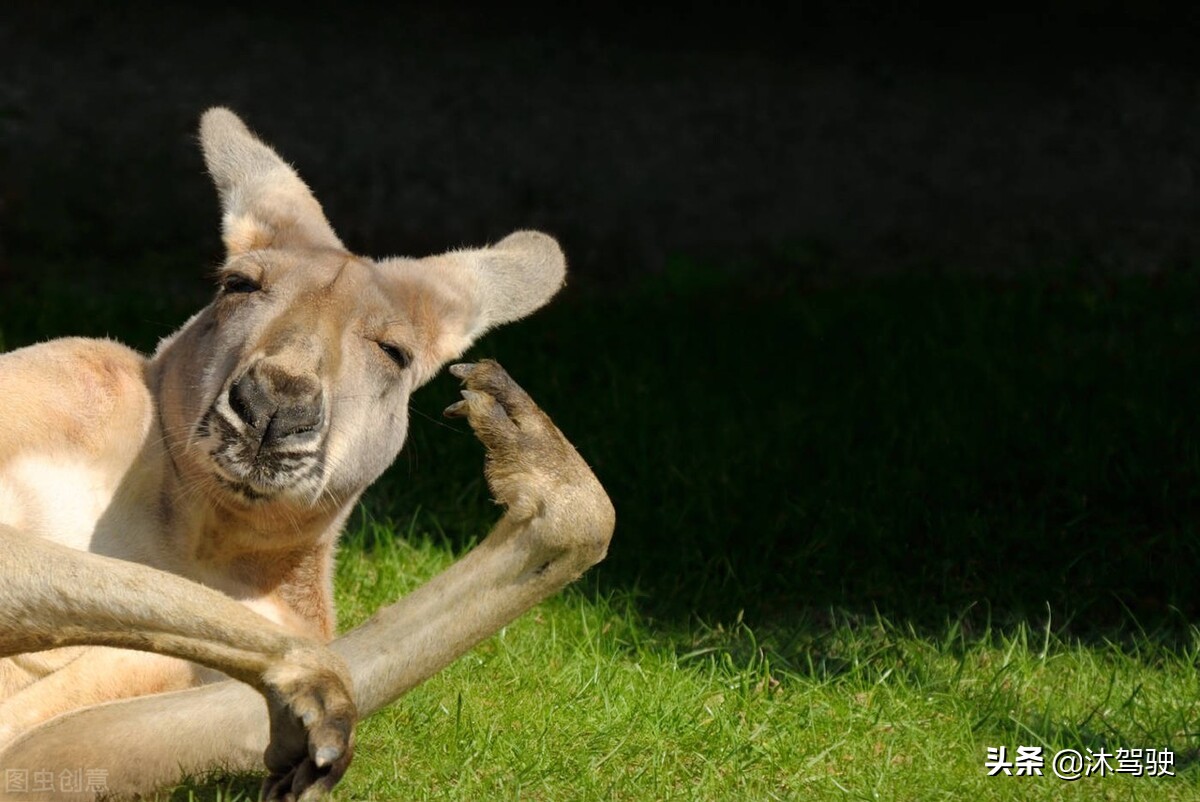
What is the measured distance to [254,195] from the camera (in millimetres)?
4469

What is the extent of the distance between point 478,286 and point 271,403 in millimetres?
1019

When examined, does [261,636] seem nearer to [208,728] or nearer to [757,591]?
[208,728]

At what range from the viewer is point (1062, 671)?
15.8 ft

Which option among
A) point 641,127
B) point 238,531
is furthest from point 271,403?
point 641,127

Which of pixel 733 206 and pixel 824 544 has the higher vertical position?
pixel 733 206

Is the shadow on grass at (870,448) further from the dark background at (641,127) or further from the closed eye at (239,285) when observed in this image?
the dark background at (641,127)

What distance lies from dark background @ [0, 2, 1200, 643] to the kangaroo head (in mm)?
1495

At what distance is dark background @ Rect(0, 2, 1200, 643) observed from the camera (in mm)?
6191

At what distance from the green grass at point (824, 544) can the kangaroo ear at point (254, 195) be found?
948mm

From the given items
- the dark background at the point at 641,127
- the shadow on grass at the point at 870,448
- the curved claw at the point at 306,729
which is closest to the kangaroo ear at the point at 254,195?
the shadow on grass at the point at 870,448

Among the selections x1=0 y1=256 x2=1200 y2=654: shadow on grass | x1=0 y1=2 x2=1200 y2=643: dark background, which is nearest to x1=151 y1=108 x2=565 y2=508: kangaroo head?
x1=0 y1=256 x2=1200 y2=654: shadow on grass

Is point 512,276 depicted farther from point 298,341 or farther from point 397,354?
point 298,341

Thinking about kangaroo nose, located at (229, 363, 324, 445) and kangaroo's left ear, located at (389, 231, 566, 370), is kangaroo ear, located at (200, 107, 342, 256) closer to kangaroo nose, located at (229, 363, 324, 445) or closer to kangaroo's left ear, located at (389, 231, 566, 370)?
kangaroo's left ear, located at (389, 231, 566, 370)

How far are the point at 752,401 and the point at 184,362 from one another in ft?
10.1
